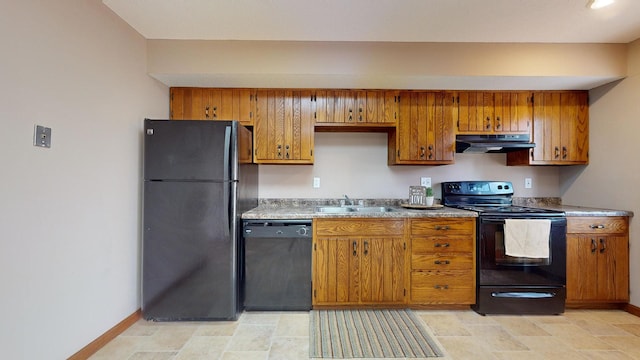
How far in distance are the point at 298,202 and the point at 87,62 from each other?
2.12 m

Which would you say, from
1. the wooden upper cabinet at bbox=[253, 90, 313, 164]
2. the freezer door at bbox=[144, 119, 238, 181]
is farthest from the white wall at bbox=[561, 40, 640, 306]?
the freezer door at bbox=[144, 119, 238, 181]

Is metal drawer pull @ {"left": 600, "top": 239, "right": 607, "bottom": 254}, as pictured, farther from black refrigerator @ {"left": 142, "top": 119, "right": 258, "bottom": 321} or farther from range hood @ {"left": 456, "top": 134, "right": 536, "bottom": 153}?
black refrigerator @ {"left": 142, "top": 119, "right": 258, "bottom": 321}

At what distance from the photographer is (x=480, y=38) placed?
7.85ft

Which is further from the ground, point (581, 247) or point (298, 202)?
point (298, 202)

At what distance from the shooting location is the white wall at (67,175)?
1.41 metres

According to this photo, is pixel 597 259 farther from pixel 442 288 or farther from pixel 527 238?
pixel 442 288

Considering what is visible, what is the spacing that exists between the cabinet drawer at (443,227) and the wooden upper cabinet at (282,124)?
1265 millimetres

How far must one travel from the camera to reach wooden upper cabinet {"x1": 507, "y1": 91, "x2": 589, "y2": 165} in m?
2.86

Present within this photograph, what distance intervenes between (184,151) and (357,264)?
1.76 meters

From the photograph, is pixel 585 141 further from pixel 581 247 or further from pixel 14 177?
pixel 14 177

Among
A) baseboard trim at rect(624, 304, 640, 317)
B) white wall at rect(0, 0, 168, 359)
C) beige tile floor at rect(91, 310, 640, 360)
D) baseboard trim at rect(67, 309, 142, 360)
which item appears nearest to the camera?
white wall at rect(0, 0, 168, 359)

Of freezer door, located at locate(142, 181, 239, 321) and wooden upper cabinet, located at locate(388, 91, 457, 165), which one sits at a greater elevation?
wooden upper cabinet, located at locate(388, 91, 457, 165)

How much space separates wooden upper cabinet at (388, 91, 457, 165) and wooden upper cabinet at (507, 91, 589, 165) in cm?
89

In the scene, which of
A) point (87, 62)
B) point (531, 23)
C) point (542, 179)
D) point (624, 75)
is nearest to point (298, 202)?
point (87, 62)
